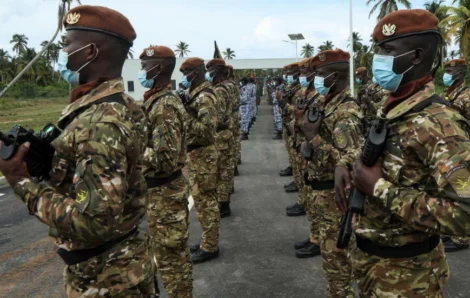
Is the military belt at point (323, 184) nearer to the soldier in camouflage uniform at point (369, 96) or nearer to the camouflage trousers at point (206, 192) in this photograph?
the camouflage trousers at point (206, 192)

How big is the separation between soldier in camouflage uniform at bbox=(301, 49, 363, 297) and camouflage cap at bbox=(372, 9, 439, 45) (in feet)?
3.80

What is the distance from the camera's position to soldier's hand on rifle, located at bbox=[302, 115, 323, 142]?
3564 mm

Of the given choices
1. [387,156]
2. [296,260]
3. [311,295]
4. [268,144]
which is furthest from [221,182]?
[268,144]

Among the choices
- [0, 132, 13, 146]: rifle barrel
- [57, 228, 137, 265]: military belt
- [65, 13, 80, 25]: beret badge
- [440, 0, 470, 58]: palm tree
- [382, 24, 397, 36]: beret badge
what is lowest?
[57, 228, 137, 265]: military belt

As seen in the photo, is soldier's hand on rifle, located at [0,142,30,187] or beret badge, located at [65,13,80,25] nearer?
soldier's hand on rifle, located at [0,142,30,187]

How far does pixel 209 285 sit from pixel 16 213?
163 inches

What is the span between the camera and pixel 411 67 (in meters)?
2.05

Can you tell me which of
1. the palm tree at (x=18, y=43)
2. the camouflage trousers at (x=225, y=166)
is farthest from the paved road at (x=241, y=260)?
the palm tree at (x=18, y=43)

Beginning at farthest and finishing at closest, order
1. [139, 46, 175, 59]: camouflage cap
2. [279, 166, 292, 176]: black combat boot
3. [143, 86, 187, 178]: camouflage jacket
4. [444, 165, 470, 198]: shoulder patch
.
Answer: [279, 166, 292, 176]: black combat boot → [139, 46, 175, 59]: camouflage cap → [143, 86, 187, 178]: camouflage jacket → [444, 165, 470, 198]: shoulder patch

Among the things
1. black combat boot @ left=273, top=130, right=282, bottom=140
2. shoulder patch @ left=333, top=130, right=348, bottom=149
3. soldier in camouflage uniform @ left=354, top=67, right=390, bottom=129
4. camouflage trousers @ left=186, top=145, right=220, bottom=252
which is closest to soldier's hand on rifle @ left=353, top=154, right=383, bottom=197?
shoulder patch @ left=333, top=130, right=348, bottom=149

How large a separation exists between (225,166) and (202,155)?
72.0 inches

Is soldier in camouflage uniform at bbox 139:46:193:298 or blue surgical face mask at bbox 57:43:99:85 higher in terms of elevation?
blue surgical face mask at bbox 57:43:99:85

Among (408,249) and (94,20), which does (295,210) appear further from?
(94,20)

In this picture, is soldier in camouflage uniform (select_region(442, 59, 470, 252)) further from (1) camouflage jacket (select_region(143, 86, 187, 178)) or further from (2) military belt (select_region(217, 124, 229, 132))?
(1) camouflage jacket (select_region(143, 86, 187, 178))
